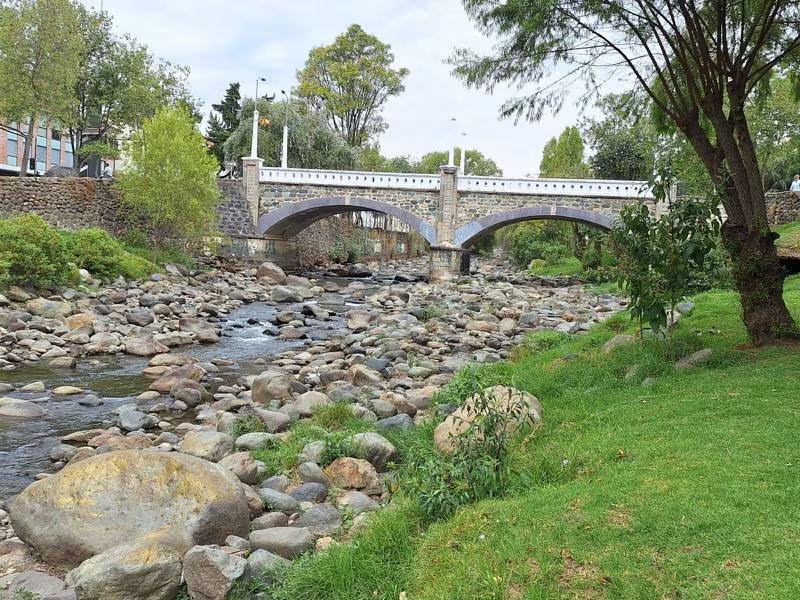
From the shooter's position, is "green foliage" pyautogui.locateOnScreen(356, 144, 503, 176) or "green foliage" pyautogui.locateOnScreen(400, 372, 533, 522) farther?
"green foliage" pyautogui.locateOnScreen(356, 144, 503, 176)

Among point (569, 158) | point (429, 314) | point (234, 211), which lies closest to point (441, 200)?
point (234, 211)

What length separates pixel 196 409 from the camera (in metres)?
8.75

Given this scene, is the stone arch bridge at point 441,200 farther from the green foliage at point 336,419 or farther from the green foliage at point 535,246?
the green foliage at point 336,419

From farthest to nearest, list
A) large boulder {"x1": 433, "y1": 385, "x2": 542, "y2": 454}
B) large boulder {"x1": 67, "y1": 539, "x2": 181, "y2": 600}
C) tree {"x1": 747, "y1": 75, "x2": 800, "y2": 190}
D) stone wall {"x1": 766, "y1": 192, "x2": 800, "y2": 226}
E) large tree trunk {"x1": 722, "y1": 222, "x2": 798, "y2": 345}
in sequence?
1. tree {"x1": 747, "y1": 75, "x2": 800, "y2": 190}
2. stone wall {"x1": 766, "y1": 192, "x2": 800, "y2": 226}
3. large tree trunk {"x1": 722, "y1": 222, "x2": 798, "y2": 345}
4. large boulder {"x1": 433, "y1": 385, "x2": 542, "y2": 454}
5. large boulder {"x1": 67, "y1": 539, "x2": 181, "y2": 600}

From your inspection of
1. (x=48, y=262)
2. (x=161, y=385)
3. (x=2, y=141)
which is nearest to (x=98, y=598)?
(x=161, y=385)

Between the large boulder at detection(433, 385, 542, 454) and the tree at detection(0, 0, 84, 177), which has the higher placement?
the tree at detection(0, 0, 84, 177)

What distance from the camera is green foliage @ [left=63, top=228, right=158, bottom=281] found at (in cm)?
1808

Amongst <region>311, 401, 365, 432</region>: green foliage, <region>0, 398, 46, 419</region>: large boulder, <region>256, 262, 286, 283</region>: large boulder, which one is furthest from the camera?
<region>256, 262, 286, 283</region>: large boulder

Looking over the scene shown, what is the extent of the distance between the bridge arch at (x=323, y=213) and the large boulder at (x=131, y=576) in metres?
24.8

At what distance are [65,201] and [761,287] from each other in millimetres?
22410

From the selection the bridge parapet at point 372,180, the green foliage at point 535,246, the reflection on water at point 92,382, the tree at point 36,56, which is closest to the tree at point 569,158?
the green foliage at point 535,246

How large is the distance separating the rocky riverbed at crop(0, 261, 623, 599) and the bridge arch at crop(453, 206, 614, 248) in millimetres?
7136

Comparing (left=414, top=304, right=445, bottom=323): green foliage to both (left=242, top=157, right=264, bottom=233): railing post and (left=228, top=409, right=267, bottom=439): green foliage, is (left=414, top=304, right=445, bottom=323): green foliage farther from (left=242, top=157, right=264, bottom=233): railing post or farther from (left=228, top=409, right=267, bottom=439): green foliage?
(left=242, top=157, right=264, bottom=233): railing post

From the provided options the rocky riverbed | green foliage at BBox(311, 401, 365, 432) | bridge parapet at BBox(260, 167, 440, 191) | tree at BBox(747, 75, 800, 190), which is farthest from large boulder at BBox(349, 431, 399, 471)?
bridge parapet at BBox(260, 167, 440, 191)
